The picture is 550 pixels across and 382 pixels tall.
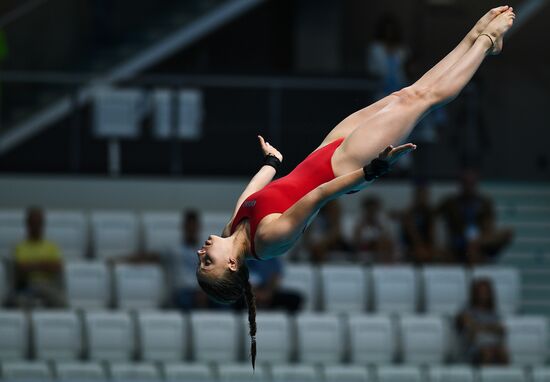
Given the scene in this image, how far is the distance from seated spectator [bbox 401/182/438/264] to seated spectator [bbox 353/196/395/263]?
21 centimetres

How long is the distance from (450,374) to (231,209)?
136 inches

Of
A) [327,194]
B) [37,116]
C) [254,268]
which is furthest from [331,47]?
[327,194]

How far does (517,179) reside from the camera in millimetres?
14383

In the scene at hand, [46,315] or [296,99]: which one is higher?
[296,99]

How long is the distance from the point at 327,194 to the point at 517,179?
778 centimetres

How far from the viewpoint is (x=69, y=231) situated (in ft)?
41.7

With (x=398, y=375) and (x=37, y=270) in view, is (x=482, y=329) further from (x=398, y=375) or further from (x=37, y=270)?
(x=37, y=270)

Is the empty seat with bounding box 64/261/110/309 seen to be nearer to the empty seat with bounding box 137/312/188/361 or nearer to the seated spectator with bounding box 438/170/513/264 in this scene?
the empty seat with bounding box 137/312/188/361

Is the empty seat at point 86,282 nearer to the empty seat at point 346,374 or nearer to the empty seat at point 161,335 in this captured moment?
the empty seat at point 161,335

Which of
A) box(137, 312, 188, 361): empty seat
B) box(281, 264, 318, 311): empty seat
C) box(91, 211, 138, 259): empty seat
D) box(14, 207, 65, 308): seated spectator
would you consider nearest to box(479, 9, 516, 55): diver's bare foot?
box(137, 312, 188, 361): empty seat

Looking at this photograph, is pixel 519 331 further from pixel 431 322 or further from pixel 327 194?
pixel 327 194

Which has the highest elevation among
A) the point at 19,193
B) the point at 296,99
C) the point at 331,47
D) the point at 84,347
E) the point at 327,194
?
the point at 331,47

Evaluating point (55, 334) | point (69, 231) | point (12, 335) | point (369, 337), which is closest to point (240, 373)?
point (369, 337)

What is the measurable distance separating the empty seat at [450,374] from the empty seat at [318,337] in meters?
0.89
